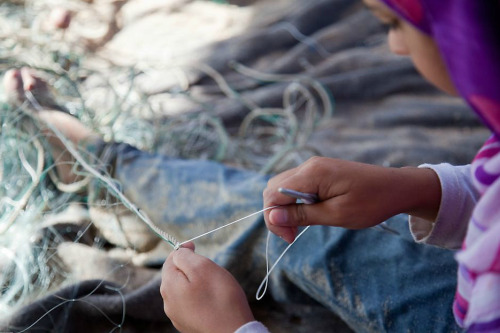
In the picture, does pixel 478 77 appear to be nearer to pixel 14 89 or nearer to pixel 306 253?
pixel 306 253

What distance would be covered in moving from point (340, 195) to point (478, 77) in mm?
190

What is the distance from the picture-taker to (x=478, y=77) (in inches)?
15.3

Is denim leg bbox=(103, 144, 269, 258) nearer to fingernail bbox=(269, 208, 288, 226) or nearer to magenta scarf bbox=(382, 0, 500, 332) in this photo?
fingernail bbox=(269, 208, 288, 226)

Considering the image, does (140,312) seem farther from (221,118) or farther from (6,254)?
(221,118)

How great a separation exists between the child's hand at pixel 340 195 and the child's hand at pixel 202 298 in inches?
3.0

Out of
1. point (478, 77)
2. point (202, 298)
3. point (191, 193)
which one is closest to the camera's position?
point (478, 77)

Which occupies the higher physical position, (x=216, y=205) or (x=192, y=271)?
(x=192, y=271)

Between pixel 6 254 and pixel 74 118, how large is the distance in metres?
0.27

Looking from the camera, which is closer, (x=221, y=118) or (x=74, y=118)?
(x=74, y=118)

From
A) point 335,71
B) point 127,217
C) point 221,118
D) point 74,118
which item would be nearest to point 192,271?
point 127,217

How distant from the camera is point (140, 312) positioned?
0.73 metres

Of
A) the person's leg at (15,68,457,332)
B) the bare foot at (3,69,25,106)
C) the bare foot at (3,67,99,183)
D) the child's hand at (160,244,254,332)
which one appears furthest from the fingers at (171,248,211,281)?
the bare foot at (3,69,25,106)

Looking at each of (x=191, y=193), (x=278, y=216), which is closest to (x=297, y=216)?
(x=278, y=216)

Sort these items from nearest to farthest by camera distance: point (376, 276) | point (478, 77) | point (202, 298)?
point (478, 77) → point (202, 298) → point (376, 276)
